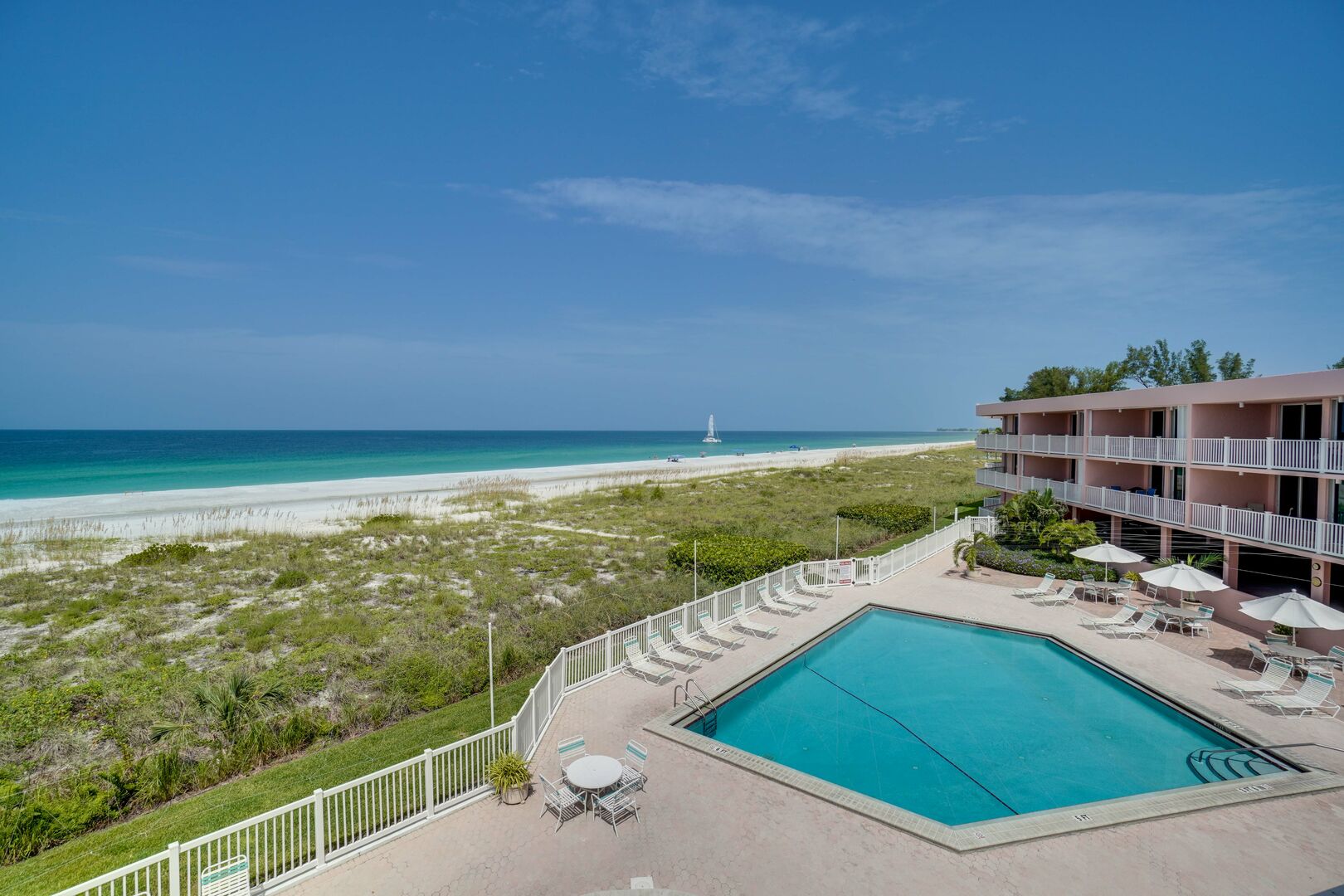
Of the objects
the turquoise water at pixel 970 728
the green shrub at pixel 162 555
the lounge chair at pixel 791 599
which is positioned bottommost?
the turquoise water at pixel 970 728

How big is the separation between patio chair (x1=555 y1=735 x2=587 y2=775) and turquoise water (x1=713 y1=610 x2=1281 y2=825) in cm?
Answer: 314

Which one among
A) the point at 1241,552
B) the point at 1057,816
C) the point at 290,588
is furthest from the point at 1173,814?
the point at 290,588

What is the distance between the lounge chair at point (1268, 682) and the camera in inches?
488

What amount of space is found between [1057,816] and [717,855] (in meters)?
5.09

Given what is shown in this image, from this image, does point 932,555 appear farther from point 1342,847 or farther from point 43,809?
point 43,809

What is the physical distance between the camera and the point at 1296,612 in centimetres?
1313

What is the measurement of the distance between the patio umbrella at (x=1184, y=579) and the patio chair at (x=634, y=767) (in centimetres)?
1505

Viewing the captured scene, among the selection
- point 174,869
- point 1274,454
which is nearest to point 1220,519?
point 1274,454

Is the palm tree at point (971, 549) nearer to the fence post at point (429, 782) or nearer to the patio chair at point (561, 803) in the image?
the patio chair at point (561, 803)

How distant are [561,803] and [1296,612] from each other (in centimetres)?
1591

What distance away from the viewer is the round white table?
871 centimetres

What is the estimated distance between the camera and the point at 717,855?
7.94 meters

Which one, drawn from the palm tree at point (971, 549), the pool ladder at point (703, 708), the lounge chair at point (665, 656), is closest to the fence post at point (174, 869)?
the pool ladder at point (703, 708)

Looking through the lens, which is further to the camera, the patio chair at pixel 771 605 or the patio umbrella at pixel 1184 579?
the patio chair at pixel 771 605
